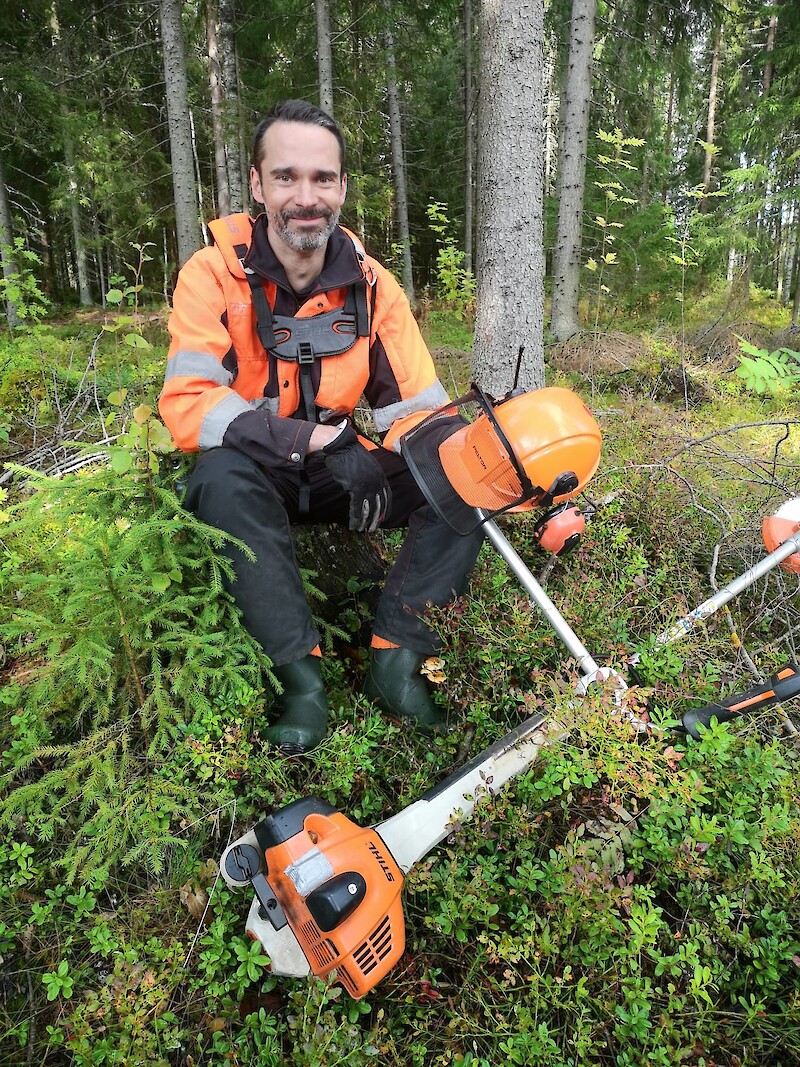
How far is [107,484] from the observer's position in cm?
228

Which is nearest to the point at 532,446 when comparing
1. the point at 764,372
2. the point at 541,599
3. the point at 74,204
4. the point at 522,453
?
the point at 522,453

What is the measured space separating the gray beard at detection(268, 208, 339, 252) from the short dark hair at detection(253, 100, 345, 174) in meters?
0.31

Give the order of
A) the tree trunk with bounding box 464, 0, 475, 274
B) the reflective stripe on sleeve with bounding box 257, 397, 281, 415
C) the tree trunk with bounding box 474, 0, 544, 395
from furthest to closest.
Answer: the tree trunk with bounding box 464, 0, 475, 274
the tree trunk with bounding box 474, 0, 544, 395
the reflective stripe on sleeve with bounding box 257, 397, 281, 415

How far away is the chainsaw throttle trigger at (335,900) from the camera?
1563mm

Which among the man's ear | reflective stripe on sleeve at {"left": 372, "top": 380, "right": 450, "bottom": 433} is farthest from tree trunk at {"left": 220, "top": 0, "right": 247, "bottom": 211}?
reflective stripe on sleeve at {"left": 372, "top": 380, "right": 450, "bottom": 433}

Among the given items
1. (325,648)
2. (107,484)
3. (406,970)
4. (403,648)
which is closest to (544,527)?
(403,648)

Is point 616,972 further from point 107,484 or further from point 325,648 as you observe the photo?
point 107,484

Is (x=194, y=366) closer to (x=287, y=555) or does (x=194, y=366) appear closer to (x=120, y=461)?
(x=120, y=461)

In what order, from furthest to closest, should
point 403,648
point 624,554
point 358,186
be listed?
point 358,186 < point 624,554 < point 403,648

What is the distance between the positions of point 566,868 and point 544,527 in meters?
1.10

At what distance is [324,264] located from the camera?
2627mm

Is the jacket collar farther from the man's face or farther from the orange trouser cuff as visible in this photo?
the orange trouser cuff

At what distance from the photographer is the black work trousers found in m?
2.20

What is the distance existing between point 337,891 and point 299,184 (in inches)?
99.2
